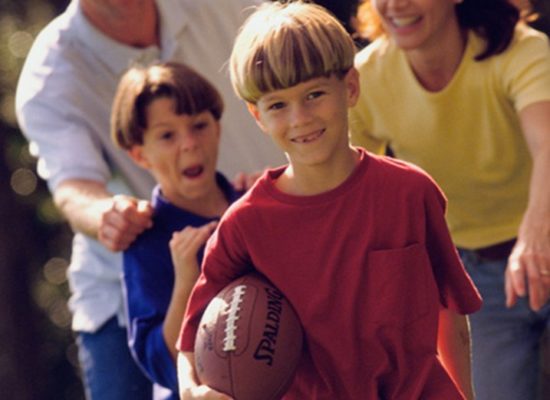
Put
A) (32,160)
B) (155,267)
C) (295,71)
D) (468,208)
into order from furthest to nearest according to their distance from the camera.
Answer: (32,160), (468,208), (155,267), (295,71)

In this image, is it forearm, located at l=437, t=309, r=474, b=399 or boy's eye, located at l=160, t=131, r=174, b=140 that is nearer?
forearm, located at l=437, t=309, r=474, b=399

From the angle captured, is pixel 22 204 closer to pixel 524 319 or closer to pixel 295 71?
pixel 524 319

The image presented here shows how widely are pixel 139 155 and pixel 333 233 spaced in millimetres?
1417

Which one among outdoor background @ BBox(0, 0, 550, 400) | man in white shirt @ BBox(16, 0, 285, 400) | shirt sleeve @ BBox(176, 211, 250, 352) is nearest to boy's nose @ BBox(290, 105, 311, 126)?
shirt sleeve @ BBox(176, 211, 250, 352)

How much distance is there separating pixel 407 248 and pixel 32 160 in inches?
392

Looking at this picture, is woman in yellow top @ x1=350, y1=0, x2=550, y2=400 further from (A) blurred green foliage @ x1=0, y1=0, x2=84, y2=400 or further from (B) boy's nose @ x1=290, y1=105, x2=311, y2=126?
(A) blurred green foliage @ x1=0, y1=0, x2=84, y2=400

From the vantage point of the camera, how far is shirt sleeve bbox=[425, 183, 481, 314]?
5.15 m

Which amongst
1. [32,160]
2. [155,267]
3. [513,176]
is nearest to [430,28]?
[513,176]

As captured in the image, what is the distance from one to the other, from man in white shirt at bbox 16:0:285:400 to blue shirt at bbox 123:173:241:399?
1.72ft

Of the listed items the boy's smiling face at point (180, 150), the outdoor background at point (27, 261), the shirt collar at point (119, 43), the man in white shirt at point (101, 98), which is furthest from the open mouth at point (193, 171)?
the outdoor background at point (27, 261)

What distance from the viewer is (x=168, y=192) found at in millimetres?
6168

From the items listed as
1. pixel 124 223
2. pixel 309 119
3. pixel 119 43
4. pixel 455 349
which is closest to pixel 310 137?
pixel 309 119

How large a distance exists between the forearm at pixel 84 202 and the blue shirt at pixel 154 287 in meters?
0.19

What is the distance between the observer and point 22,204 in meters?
14.9
